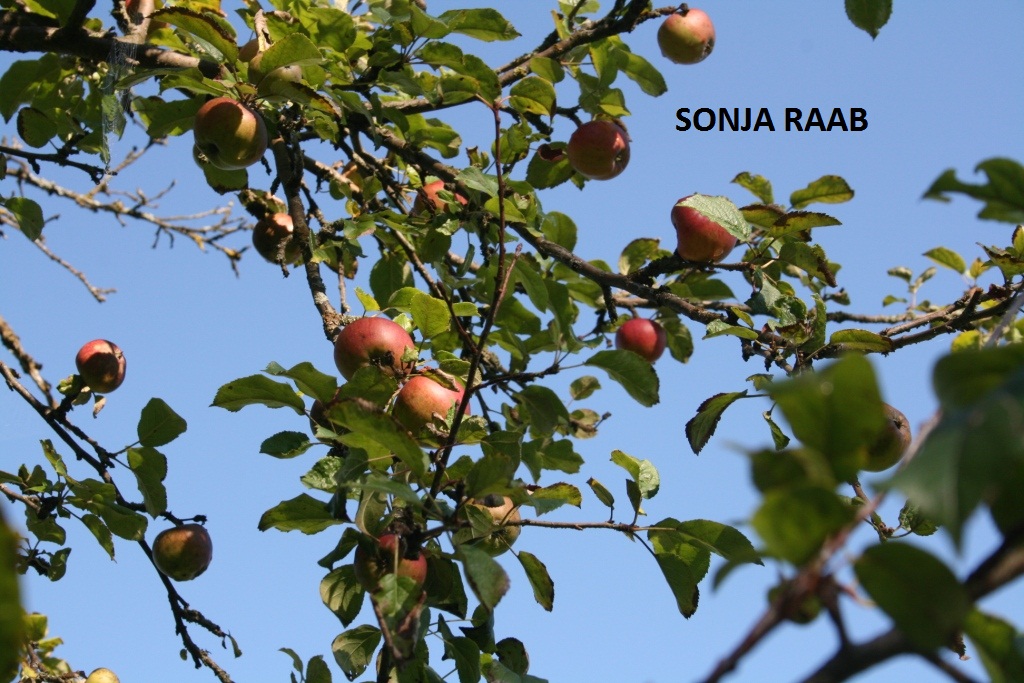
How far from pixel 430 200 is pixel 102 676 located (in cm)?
139

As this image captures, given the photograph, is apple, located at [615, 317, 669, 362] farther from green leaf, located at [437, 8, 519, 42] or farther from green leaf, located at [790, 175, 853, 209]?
green leaf, located at [437, 8, 519, 42]

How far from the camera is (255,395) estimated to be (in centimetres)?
151

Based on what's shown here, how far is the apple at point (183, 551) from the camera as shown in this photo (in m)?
1.91

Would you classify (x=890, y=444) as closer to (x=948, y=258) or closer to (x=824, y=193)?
(x=824, y=193)

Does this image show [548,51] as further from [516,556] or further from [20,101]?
[20,101]

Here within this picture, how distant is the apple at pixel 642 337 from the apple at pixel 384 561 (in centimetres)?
129

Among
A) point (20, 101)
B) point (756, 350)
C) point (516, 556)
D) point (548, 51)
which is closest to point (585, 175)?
point (548, 51)

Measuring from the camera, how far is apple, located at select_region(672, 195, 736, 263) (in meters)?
2.00

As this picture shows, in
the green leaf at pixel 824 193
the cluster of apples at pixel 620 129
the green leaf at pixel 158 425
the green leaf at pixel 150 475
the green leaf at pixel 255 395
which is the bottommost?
the green leaf at pixel 255 395

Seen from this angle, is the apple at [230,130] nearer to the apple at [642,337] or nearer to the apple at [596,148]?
the apple at [596,148]

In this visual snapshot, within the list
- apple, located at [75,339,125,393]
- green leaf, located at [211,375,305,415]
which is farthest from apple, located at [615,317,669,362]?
apple, located at [75,339,125,393]

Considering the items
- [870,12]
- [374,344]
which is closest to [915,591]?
[870,12]

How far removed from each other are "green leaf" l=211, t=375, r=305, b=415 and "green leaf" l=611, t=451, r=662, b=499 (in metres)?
0.57

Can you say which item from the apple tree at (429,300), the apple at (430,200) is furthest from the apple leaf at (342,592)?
the apple at (430,200)
